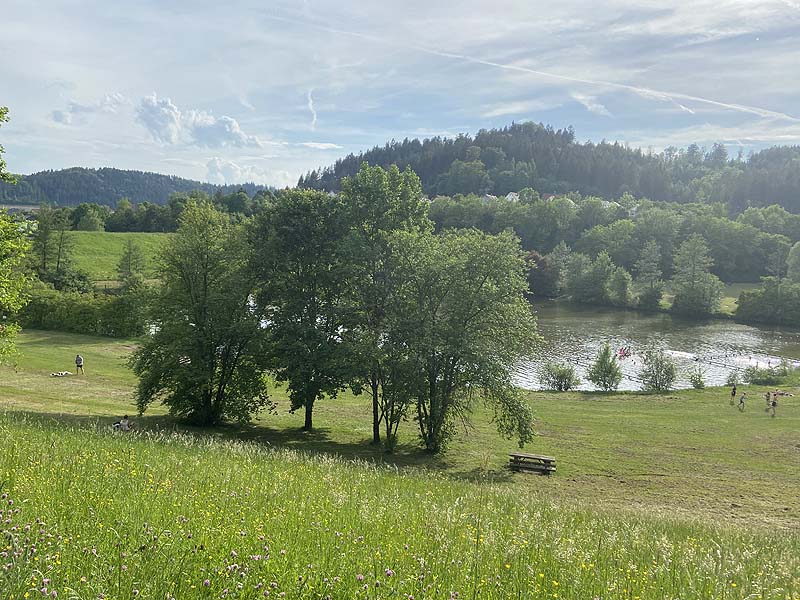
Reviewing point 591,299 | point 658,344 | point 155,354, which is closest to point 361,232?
point 155,354

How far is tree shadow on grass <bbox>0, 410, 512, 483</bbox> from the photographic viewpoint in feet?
78.4

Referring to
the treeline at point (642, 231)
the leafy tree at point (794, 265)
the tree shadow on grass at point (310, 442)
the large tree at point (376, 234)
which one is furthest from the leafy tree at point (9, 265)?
the leafy tree at point (794, 265)

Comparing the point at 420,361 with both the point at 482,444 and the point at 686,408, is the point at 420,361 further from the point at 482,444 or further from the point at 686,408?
the point at 686,408

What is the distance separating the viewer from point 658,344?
246ft

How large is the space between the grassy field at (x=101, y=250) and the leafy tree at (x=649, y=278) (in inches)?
3505

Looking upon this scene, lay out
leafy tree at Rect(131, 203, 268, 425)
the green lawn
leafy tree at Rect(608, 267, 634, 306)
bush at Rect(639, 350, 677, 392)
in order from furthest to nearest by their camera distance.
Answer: leafy tree at Rect(608, 267, 634, 306) < bush at Rect(639, 350, 677, 392) < leafy tree at Rect(131, 203, 268, 425) < the green lawn

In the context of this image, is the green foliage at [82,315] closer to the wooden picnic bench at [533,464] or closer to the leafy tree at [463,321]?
the leafy tree at [463,321]

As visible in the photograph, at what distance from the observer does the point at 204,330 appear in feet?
89.8

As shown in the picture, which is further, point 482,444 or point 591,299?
point 591,299

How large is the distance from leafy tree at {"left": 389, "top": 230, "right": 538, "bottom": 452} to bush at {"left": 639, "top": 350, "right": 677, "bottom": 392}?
31587 mm

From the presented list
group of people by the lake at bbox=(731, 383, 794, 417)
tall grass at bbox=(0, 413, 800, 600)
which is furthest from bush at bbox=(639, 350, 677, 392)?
tall grass at bbox=(0, 413, 800, 600)

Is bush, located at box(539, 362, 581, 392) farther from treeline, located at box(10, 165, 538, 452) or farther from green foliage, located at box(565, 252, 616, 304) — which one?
green foliage, located at box(565, 252, 616, 304)

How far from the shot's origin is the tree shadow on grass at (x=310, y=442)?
23.9 meters

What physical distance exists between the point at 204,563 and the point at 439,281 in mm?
21106
